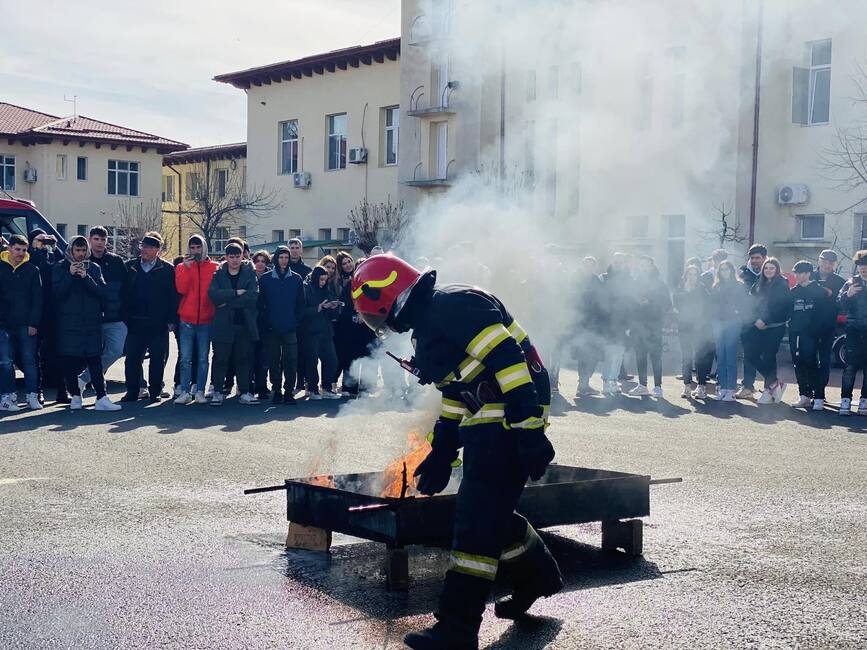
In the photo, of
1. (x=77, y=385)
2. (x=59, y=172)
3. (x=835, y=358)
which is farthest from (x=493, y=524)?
(x=59, y=172)

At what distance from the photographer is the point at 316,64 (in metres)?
38.9

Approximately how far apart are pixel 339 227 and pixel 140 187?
650 inches

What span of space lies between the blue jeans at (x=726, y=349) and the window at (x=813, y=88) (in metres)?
11.3

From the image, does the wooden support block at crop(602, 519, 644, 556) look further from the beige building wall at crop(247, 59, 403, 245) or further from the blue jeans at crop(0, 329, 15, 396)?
the beige building wall at crop(247, 59, 403, 245)

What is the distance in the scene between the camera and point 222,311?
13688mm

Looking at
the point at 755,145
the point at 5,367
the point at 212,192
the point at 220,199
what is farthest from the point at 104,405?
the point at 212,192

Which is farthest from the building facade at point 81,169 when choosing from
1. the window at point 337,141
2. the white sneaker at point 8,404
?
the white sneaker at point 8,404

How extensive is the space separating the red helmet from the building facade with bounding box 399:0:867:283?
11.5 metres

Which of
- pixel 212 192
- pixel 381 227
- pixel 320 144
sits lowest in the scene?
pixel 381 227

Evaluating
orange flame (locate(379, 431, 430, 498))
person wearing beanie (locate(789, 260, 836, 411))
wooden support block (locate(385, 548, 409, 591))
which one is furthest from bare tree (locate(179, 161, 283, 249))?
wooden support block (locate(385, 548, 409, 591))

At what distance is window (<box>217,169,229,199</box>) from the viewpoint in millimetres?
49500

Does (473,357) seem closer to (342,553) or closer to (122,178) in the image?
(342,553)

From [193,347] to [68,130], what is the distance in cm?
3841

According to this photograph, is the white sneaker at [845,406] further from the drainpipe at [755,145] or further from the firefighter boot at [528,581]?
the drainpipe at [755,145]
